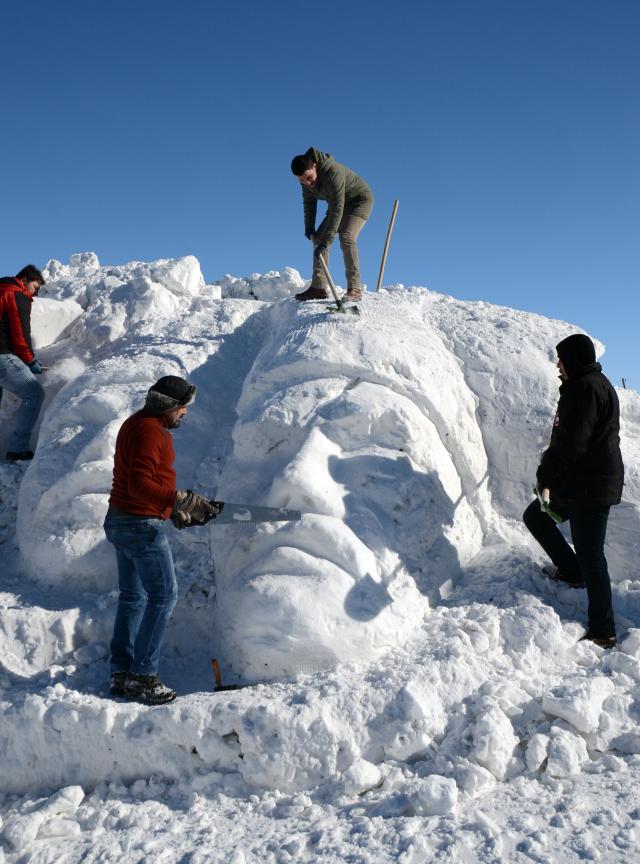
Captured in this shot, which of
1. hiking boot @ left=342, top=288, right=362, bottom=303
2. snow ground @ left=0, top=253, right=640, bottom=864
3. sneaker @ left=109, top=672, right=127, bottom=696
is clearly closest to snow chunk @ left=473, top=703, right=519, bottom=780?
snow ground @ left=0, top=253, right=640, bottom=864

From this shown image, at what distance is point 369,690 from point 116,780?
129 cm

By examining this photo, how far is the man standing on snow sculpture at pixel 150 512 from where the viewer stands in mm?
3389

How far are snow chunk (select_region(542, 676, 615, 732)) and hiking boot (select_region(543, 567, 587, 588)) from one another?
3.00 ft

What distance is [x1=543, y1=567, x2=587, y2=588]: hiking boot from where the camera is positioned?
4.20 meters

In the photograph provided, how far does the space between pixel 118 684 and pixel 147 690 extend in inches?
7.7

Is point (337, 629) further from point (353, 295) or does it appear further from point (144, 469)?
point (353, 295)

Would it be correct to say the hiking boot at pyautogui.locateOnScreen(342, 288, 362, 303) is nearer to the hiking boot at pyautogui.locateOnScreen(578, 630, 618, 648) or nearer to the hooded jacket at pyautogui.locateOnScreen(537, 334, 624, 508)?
the hooded jacket at pyautogui.locateOnScreen(537, 334, 624, 508)

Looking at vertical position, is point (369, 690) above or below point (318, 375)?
below

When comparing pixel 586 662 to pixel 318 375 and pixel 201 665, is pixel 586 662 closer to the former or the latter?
pixel 201 665

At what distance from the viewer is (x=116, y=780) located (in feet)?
10.3

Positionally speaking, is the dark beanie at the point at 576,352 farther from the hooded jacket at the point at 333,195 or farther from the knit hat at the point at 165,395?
the hooded jacket at the point at 333,195

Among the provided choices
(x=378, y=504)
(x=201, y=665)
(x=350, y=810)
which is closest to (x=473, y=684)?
(x=350, y=810)

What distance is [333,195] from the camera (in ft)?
19.7

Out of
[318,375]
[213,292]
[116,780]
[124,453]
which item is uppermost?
[213,292]
